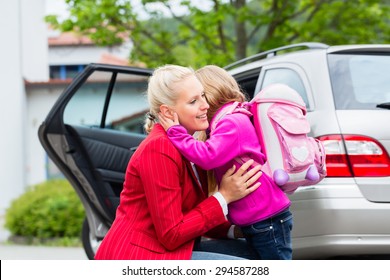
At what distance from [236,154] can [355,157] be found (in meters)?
1.81

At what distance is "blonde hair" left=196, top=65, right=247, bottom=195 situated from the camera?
3.71 m

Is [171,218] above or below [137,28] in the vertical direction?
above

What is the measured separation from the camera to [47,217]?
14703 mm

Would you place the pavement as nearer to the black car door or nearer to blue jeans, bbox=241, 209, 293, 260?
the black car door

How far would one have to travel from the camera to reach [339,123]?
204 inches

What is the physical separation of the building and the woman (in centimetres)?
1842

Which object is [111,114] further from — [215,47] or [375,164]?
[215,47]

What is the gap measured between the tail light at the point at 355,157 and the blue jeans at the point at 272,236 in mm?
1558

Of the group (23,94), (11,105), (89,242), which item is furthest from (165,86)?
(23,94)

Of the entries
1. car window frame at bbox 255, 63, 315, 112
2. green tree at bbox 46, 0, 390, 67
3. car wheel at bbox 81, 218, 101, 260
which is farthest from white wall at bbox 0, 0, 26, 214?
car window frame at bbox 255, 63, 315, 112

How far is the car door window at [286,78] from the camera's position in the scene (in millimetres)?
5660
